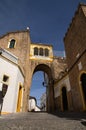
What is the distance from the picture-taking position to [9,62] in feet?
35.7

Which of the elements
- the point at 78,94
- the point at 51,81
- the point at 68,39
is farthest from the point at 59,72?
the point at 78,94

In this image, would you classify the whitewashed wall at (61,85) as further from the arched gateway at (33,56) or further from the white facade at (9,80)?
the white facade at (9,80)

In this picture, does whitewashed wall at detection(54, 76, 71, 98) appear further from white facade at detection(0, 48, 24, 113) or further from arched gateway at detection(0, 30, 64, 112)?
white facade at detection(0, 48, 24, 113)

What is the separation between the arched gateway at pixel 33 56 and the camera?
16.5 metres

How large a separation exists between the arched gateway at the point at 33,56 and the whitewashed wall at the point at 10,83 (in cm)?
414

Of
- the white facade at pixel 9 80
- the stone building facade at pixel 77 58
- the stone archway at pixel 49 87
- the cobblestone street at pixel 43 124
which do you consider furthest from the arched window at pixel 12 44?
the cobblestone street at pixel 43 124

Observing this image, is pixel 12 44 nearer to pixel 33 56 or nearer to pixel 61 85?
pixel 33 56

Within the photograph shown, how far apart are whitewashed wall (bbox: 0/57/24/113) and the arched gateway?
4136mm

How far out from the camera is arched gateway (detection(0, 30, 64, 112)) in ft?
54.2

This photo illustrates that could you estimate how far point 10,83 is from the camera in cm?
1049

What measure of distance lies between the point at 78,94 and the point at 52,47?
42.4 ft

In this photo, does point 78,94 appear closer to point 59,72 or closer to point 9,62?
point 9,62

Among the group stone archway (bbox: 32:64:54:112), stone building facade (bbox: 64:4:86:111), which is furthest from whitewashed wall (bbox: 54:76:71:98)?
stone building facade (bbox: 64:4:86:111)

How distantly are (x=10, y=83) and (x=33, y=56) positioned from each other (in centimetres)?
970
